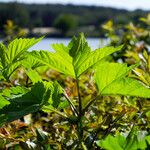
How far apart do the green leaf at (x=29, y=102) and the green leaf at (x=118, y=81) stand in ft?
0.42

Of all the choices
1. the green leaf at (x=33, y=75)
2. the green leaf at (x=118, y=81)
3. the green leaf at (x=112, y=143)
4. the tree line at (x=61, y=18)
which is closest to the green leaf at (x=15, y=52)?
the green leaf at (x=33, y=75)

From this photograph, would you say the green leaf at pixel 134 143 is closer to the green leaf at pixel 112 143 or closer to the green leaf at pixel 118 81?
the green leaf at pixel 112 143

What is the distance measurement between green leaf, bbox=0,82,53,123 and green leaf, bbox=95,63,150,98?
0.42 ft

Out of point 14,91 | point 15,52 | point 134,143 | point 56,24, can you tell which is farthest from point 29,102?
point 56,24

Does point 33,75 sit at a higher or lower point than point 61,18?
lower

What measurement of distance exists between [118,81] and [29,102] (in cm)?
21

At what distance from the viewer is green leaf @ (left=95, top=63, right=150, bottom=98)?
3.26ft

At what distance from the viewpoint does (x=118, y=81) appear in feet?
3.29

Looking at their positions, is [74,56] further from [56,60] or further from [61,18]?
[61,18]

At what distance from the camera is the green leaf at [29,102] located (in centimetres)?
94

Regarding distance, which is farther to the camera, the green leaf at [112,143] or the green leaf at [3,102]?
the green leaf at [3,102]

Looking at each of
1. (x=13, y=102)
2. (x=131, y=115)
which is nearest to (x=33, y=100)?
(x=13, y=102)

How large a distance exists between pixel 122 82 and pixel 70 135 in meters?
0.27

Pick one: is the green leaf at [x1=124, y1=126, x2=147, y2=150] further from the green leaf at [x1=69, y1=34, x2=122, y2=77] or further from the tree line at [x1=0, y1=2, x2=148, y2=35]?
the tree line at [x1=0, y1=2, x2=148, y2=35]
